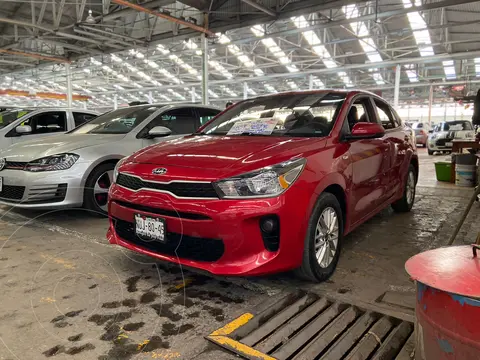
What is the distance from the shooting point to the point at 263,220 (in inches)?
85.0

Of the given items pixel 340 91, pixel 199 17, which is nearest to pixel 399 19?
pixel 199 17

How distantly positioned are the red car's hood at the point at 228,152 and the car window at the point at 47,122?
4.48 metres

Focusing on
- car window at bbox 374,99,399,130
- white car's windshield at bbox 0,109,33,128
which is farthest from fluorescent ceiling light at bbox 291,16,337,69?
car window at bbox 374,99,399,130

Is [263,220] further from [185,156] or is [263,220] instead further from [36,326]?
[36,326]

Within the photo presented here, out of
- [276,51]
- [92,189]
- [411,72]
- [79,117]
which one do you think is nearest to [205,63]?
[79,117]

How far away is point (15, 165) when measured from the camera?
398 centimetres

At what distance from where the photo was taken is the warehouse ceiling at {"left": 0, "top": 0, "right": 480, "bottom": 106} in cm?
989

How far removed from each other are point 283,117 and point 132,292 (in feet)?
6.03

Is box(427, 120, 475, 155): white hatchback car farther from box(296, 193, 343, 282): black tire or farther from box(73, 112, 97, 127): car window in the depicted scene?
box(296, 193, 343, 282): black tire

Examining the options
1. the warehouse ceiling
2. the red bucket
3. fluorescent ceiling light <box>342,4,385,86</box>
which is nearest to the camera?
the red bucket

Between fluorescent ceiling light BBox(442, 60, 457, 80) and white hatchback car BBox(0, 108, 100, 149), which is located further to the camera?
fluorescent ceiling light BBox(442, 60, 457, 80)

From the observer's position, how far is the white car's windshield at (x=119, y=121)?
4.64 m

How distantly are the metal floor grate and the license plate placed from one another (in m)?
0.72

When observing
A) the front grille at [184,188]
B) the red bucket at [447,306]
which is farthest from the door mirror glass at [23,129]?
the red bucket at [447,306]
